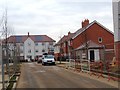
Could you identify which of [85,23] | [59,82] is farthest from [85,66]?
[85,23]

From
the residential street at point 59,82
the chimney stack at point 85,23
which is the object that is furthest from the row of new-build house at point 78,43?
the residential street at point 59,82

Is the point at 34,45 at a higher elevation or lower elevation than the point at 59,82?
higher

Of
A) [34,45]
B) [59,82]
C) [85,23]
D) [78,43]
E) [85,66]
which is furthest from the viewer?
[34,45]

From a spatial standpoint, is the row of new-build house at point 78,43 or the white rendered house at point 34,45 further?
the white rendered house at point 34,45

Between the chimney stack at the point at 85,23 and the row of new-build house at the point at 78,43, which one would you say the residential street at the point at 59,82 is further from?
the chimney stack at the point at 85,23

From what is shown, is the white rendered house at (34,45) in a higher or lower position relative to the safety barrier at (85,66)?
higher

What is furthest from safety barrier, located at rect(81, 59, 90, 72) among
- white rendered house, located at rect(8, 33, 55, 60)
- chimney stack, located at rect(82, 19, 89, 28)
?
white rendered house, located at rect(8, 33, 55, 60)

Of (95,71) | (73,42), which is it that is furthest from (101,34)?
(95,71)

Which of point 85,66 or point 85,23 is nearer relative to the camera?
point 85,66

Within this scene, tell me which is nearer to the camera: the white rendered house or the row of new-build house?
the row of new-build house

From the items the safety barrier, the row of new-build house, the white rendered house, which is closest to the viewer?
the safety barrier

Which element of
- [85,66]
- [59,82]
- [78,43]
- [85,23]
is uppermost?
[85,23]

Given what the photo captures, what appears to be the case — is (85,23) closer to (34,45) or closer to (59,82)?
(59,82)

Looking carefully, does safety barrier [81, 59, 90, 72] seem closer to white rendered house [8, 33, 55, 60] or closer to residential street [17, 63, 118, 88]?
residential street [17, 63, 118, 88]
